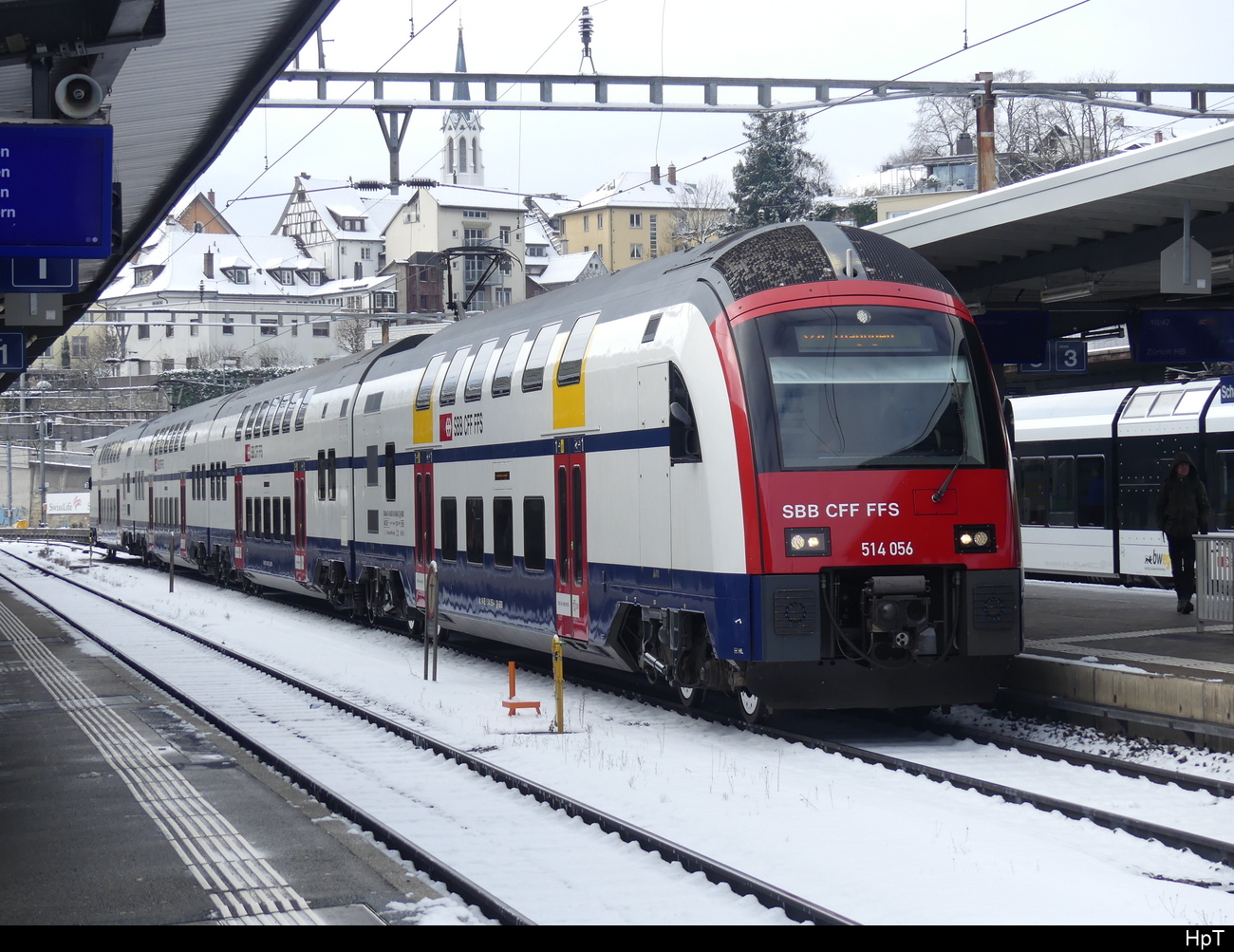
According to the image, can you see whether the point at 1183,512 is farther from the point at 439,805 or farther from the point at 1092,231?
the point at 439,805

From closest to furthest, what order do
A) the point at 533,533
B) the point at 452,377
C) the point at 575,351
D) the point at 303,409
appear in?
the point at 575,351
the point at 533,533
the point at 452,377
the point at 303,409

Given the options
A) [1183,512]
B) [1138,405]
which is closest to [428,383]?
[1183,512]

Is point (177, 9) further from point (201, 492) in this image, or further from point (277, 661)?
point (201, 492)

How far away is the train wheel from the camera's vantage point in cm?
1152

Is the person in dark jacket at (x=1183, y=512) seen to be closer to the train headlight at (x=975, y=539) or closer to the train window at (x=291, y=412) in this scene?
the train headlight at (x=975, y=539)

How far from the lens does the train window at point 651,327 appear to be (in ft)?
39.0

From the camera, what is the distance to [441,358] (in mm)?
17438

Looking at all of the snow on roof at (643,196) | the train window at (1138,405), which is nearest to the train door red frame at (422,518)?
the train window at (1138,405)

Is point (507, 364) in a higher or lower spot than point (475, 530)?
higher

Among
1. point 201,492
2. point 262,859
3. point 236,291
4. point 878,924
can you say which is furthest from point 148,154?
point 236,291

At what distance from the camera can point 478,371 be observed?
15906mm

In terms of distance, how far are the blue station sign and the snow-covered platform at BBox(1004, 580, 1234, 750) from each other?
25.4 feet

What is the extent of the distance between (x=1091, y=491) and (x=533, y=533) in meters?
13.1
